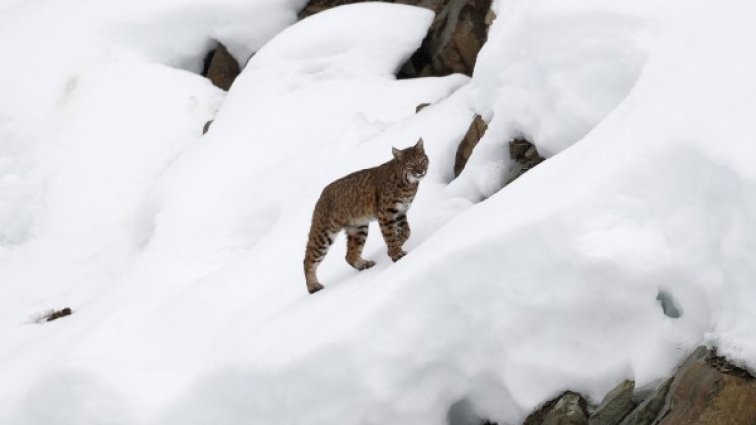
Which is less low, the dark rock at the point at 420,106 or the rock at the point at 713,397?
the rock at the point at 713,397

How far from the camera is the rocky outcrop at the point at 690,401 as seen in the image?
566 cm

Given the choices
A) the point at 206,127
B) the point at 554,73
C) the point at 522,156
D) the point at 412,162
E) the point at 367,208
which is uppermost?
the point at 554,73

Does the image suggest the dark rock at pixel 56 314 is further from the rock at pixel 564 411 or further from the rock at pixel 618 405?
the rock at pixel 618 405

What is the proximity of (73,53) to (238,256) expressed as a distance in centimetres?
1240

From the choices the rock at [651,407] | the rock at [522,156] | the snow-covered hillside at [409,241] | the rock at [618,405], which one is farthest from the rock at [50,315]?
the rock at [651,407]

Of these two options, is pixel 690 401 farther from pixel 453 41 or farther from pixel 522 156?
pixel 453 41

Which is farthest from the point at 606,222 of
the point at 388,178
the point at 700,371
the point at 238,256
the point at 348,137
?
the point at 348,137

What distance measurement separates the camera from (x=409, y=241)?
10.7m

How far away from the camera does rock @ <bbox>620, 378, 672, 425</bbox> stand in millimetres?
6156

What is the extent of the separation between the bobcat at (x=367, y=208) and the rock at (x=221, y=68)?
12508 mm

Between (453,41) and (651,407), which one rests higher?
(651,407)

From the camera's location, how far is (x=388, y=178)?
33.0ft

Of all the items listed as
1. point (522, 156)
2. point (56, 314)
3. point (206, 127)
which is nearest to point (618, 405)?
point (522, 156)

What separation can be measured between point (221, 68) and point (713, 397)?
18.7m
